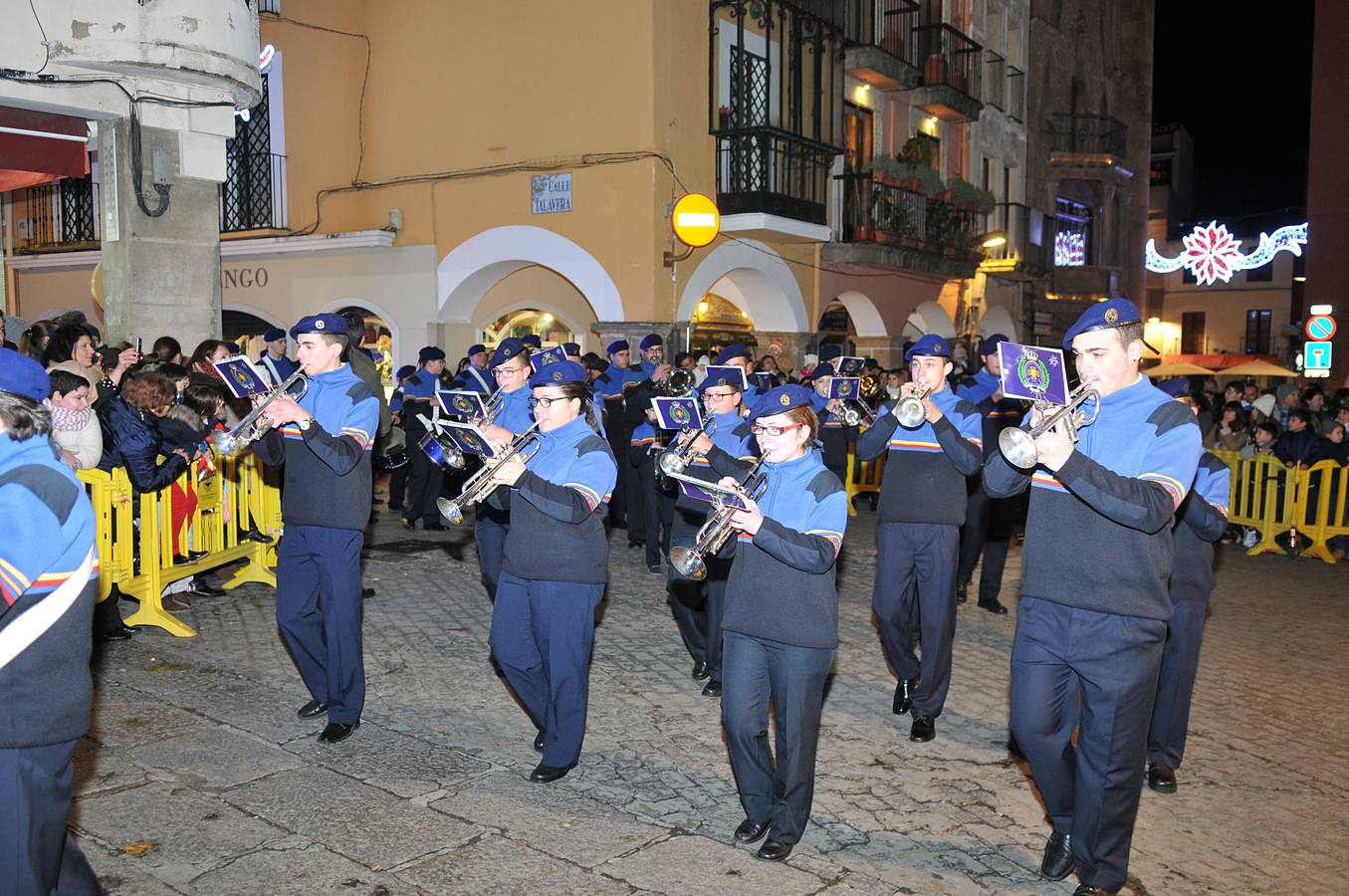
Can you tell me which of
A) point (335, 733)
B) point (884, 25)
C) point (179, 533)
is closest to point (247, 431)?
point (335, 733)

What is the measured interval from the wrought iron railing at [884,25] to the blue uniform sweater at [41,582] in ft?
65.1

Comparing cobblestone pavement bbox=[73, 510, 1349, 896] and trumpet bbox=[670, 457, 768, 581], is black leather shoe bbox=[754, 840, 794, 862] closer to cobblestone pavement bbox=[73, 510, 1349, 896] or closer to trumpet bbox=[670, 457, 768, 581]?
cobblestone pavement bbox=[73, 510, 1349, 896]

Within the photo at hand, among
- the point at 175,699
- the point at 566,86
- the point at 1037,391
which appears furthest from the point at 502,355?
the point at 566,86

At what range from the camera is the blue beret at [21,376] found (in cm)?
339

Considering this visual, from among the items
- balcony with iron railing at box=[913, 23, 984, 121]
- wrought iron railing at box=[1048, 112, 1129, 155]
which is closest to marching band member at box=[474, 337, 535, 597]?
balcony with iron railing at box=[913, 23, 984, 121]

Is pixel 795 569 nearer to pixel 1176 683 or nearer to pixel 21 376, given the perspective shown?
pixel 1176 683

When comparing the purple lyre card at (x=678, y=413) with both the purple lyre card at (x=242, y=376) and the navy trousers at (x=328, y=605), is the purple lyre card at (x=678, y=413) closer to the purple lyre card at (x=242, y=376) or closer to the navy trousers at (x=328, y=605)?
the navy trousers at (x=328, y=605)

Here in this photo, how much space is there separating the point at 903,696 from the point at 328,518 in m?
3.51

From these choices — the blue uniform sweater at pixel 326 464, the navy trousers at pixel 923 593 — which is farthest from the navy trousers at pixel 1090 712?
the blue uniform sweater at pixel 326 464

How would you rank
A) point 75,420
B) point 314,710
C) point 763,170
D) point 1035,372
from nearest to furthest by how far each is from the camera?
point 1035,372 < point 314,710 < point 75,420 < point 763,170

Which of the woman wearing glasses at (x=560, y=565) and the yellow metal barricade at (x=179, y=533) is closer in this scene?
the woman wearing glasses at (x=560, y=565)

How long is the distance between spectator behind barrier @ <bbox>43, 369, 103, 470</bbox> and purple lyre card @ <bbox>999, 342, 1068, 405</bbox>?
217 inches

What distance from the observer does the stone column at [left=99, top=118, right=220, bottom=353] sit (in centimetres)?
1194

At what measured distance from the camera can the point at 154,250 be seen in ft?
40.0
